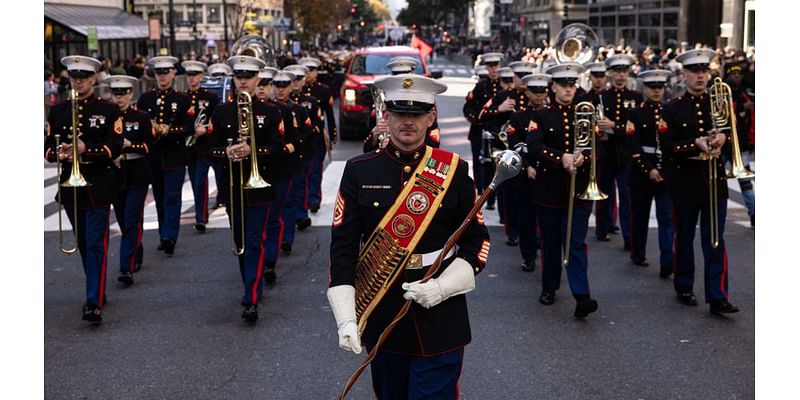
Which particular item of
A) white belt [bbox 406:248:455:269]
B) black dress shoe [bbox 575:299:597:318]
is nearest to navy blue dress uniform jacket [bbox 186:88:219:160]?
black dress shoe [bbox 575:299:597:318]

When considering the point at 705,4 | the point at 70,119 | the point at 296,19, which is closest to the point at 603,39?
the point at 705,4

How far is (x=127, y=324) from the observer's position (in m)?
8.05

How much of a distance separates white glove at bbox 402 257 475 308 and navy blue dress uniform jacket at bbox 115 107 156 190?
5196mm

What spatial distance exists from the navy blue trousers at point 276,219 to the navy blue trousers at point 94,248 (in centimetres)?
133

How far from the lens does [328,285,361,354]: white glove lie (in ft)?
14.6

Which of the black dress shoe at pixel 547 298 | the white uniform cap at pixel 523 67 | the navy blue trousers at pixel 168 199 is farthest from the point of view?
the white uniform cap at pixel 523 67

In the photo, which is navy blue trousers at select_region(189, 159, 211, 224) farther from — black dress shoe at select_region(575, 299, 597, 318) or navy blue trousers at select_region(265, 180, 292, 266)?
black dress shoe at select_region(575, 299, 597, 318)

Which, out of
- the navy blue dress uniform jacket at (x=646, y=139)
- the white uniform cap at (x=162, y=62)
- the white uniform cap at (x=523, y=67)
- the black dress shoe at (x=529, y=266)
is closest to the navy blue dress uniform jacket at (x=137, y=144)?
the white uniform cap at (x=162, y=62)

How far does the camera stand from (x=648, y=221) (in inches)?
396

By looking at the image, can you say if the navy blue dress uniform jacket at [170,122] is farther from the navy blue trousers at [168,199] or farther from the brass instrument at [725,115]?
the brass instrument at [725,115]

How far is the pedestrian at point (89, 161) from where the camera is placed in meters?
8.05

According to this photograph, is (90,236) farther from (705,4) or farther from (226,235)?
(705,4)

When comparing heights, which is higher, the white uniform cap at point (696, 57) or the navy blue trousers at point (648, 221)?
the white uniform cap at point (696, 57)

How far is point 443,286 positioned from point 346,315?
1.42ft
